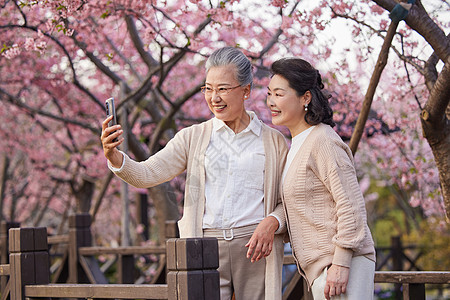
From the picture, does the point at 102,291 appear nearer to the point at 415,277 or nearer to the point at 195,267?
the point at 195,267

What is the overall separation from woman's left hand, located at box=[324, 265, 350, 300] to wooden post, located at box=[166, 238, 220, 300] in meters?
0.46

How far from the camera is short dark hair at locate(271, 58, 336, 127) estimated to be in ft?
9.32

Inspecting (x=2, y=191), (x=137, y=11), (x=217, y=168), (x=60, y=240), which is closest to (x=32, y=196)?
(x=2, y=191)

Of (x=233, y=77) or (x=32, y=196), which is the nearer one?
(x=233, y=77)

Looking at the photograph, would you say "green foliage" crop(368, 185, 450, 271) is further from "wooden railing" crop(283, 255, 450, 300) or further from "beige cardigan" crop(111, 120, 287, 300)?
"beige cardigan" crop(111, 120, 287, 300)

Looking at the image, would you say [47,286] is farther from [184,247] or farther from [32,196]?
[32,196]

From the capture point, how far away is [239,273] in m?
2.89

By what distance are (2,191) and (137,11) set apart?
6044 mm

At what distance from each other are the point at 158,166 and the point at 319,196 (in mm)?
770

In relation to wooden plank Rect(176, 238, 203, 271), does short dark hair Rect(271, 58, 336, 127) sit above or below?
above

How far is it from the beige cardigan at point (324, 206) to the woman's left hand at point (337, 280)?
0.10 feet

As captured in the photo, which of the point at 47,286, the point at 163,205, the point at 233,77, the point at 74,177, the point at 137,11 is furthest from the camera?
the point at 74,177

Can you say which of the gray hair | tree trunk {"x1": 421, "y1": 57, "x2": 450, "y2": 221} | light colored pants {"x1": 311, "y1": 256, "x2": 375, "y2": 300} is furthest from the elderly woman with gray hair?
tree trunk {"x1": 421, "y1": 57, "x2": 450, "y2": 221}

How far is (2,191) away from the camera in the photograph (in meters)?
10.8
